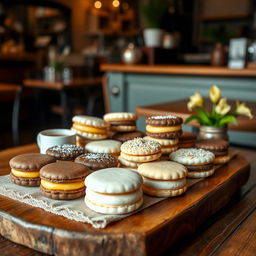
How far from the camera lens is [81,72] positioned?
602 cm

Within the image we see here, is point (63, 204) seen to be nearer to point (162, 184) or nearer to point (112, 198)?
point (112, 198)

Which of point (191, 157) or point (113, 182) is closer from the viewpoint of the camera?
point (113, 182)

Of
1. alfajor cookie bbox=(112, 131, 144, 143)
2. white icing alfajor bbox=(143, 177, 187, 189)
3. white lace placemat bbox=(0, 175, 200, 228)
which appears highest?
alfajor cookie bbox=(112, 131, 144, 143)

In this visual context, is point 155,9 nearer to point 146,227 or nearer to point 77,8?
point 146,227

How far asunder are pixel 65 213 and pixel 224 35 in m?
3.37

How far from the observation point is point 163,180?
760mm

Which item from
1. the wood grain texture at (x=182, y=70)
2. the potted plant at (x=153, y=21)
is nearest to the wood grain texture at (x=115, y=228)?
the wood grain texture at (x=182, y=70)

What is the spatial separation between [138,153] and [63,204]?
0.74ft

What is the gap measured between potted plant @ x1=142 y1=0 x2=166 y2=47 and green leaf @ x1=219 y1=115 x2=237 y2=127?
7.42ft

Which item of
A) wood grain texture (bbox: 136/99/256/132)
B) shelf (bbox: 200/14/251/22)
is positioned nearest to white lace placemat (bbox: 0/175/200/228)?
wood grain texture (bbox: 136/99/256/132)

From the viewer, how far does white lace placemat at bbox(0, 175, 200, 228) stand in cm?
65

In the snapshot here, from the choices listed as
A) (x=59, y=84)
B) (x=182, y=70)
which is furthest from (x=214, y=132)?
(x=59, y=84)

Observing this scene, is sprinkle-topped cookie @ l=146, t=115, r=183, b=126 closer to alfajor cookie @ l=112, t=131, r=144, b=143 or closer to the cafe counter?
alfajor cookie @ l=112, t=131, r=144, b=143

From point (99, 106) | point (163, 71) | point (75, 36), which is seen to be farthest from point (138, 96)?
point (75, 36)
